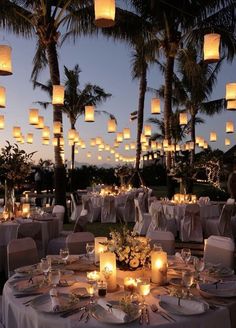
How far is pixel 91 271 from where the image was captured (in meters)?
3.33

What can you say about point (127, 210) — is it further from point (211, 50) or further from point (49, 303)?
point (49, 303)

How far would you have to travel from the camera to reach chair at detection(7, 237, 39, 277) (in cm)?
393

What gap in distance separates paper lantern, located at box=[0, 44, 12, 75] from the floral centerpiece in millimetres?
3646

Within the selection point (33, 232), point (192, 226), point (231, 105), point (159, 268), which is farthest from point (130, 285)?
point (231, 105)

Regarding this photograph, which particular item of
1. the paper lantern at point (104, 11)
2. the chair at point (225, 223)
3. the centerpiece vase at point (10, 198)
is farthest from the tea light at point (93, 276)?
the chair at point (225, 223)

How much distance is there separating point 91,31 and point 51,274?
928 cm

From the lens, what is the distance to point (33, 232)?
594 cm

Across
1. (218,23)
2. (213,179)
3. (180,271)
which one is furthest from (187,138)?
(180,271)

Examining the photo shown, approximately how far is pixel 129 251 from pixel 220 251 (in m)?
1.29

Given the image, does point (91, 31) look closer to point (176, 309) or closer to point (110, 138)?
point (176, 309)

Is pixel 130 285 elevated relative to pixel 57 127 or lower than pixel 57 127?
lower

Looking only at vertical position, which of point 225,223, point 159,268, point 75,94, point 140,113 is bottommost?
point 225,223

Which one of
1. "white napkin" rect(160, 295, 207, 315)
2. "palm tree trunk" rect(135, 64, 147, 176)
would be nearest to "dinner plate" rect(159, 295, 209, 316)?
"white napkin" rect(160, 295, 207, 315)

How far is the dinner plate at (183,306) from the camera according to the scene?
7.96ft
